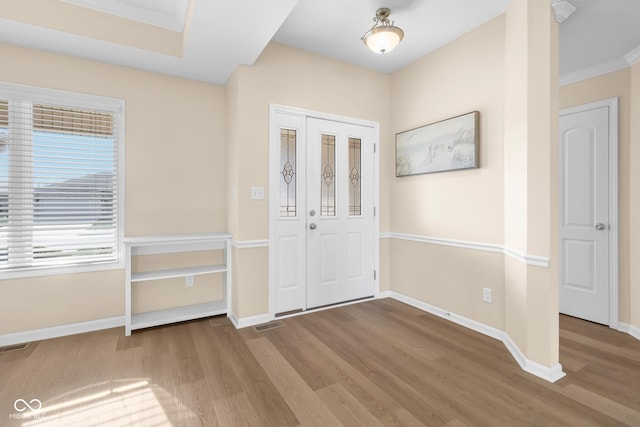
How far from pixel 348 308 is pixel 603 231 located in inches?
107

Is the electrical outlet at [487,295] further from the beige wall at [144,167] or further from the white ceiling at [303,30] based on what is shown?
the beige wall at [144,167]

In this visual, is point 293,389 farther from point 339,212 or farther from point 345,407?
point 339,212

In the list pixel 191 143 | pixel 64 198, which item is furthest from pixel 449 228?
pixel 64 198

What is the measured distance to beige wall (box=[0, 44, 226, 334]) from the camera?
8.79 ft

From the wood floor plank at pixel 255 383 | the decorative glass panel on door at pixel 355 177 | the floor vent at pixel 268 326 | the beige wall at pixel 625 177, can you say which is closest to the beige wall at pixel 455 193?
the decorative glass panel on door at pixel 355 177

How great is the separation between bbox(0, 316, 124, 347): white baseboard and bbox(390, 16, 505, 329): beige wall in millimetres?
3102

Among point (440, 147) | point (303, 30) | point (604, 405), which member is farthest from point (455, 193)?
point (303, 30)

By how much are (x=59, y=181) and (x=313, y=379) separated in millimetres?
2820

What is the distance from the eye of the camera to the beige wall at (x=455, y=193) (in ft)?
8.99

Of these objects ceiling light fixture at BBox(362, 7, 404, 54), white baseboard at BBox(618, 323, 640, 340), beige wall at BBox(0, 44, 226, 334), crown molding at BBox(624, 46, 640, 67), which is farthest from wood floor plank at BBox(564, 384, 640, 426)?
beige wall at BBox(0, 44, 226, 334)

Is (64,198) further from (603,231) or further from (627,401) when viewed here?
(603,231)

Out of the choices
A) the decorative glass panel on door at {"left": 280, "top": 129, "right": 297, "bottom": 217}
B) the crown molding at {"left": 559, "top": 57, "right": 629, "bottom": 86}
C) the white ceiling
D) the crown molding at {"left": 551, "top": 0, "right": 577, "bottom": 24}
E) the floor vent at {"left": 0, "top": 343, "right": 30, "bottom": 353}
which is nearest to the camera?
the crown molding at {"left": 551, "top": 0, "right": 577, "bottom": 24}

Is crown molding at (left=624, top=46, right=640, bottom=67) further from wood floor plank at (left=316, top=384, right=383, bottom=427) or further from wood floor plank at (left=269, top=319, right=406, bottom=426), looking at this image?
wood floor plank at (left=316, top=384, right=383, bottom=427)

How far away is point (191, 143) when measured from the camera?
130 inches
